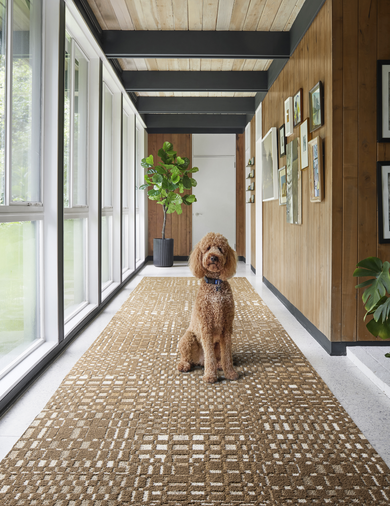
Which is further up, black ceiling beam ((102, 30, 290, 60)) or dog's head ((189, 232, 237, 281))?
black ceiling beam ((102, 30, 290, 60))

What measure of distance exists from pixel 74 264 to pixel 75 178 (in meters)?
0.76

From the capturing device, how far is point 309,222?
3.33 meters

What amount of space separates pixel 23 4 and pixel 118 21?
1580 millimetres

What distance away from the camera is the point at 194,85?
17.0 feet

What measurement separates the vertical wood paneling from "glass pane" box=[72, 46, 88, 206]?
4.95 m

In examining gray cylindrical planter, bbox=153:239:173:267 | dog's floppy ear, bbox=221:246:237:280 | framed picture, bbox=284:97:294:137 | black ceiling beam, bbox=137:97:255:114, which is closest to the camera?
dog's floppy ear, bbox=221:246:237:280

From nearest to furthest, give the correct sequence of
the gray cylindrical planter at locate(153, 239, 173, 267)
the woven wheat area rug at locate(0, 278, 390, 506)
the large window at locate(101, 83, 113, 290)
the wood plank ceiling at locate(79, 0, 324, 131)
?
the woven wheat area rug at locate(0, 278, 390, 506), the wood plank ceiling at locate(79, 0, 324, 131), the large window at locate(101, 83, 113, 290), the gray cylindrical planter at locate(153, 239, 173, 267)

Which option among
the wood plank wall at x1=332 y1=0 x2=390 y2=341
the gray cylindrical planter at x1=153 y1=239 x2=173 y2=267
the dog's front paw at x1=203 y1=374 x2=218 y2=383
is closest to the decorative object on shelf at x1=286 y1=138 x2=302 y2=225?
the wood plank wall at x1=332 y1=0 x2=390 y2=341

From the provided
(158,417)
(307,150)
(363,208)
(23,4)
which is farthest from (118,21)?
(158,417)

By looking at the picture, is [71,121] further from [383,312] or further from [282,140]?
[383,312]

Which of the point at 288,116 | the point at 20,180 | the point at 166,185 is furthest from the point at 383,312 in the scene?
the point at 166,185

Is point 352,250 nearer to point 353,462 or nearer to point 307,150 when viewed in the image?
point 307,150

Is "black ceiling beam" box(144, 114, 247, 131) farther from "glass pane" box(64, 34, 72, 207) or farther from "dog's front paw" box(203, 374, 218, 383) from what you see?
"dog's front paw" box(203, 374, 218, 383)

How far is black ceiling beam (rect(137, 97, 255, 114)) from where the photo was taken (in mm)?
6453
